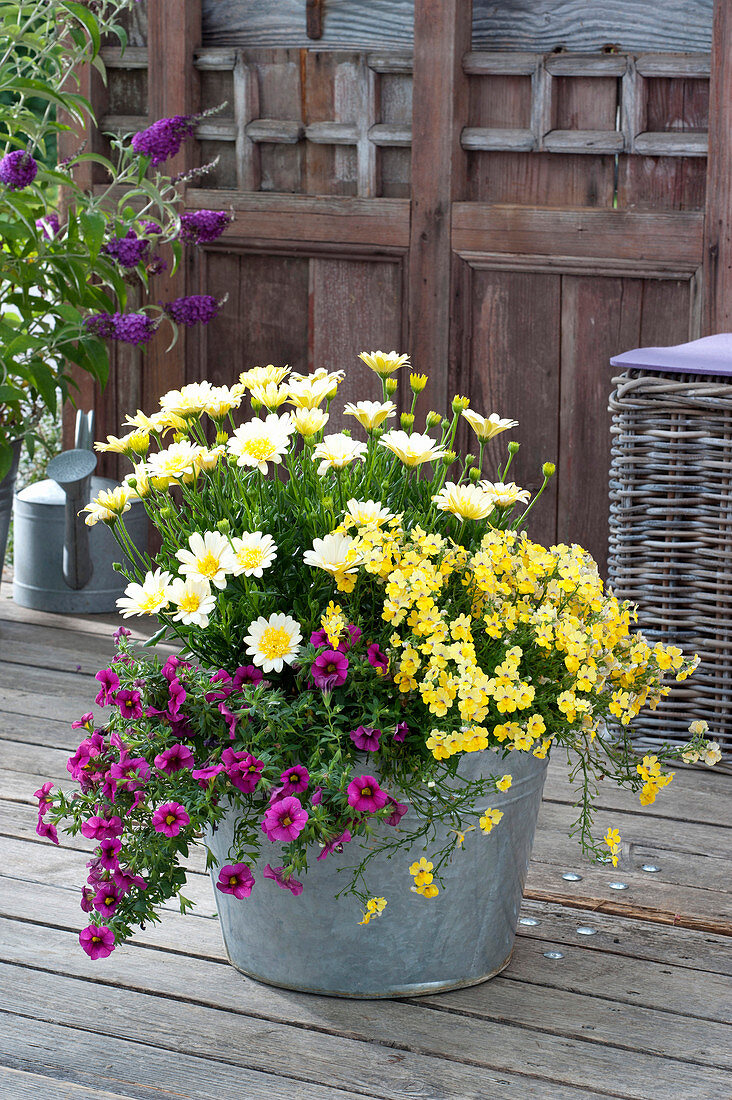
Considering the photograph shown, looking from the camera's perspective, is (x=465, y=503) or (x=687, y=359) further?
(x=687, y=359)

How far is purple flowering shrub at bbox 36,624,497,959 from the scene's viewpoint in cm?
138

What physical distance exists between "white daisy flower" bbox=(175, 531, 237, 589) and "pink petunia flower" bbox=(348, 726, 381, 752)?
21 centimetres

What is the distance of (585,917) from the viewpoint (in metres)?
1.78

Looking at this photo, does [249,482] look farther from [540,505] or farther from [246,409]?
[246,409]

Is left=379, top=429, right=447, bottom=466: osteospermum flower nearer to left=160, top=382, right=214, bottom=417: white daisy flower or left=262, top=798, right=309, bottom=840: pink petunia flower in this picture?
left=160, top=382, right=214, bottom=417: white daisy flower

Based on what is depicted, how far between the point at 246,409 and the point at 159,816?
2117mm

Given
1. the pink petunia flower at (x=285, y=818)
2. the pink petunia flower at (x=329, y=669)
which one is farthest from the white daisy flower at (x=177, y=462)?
the pink petunia flower at (x=285, y=818)

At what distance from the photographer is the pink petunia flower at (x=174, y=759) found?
4.61 feet

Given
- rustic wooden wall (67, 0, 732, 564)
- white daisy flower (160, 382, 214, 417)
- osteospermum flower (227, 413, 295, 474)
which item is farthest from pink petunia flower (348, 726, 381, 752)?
rustic wooden wall (67, 0, 732, 564)

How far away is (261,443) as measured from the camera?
1459 mm

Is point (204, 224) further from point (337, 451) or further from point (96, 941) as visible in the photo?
point (96, 941)

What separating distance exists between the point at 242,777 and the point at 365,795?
0.13 meters

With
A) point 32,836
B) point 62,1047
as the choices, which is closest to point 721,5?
point 32,836

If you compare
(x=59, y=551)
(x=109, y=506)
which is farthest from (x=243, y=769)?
(x=59, y=551)
